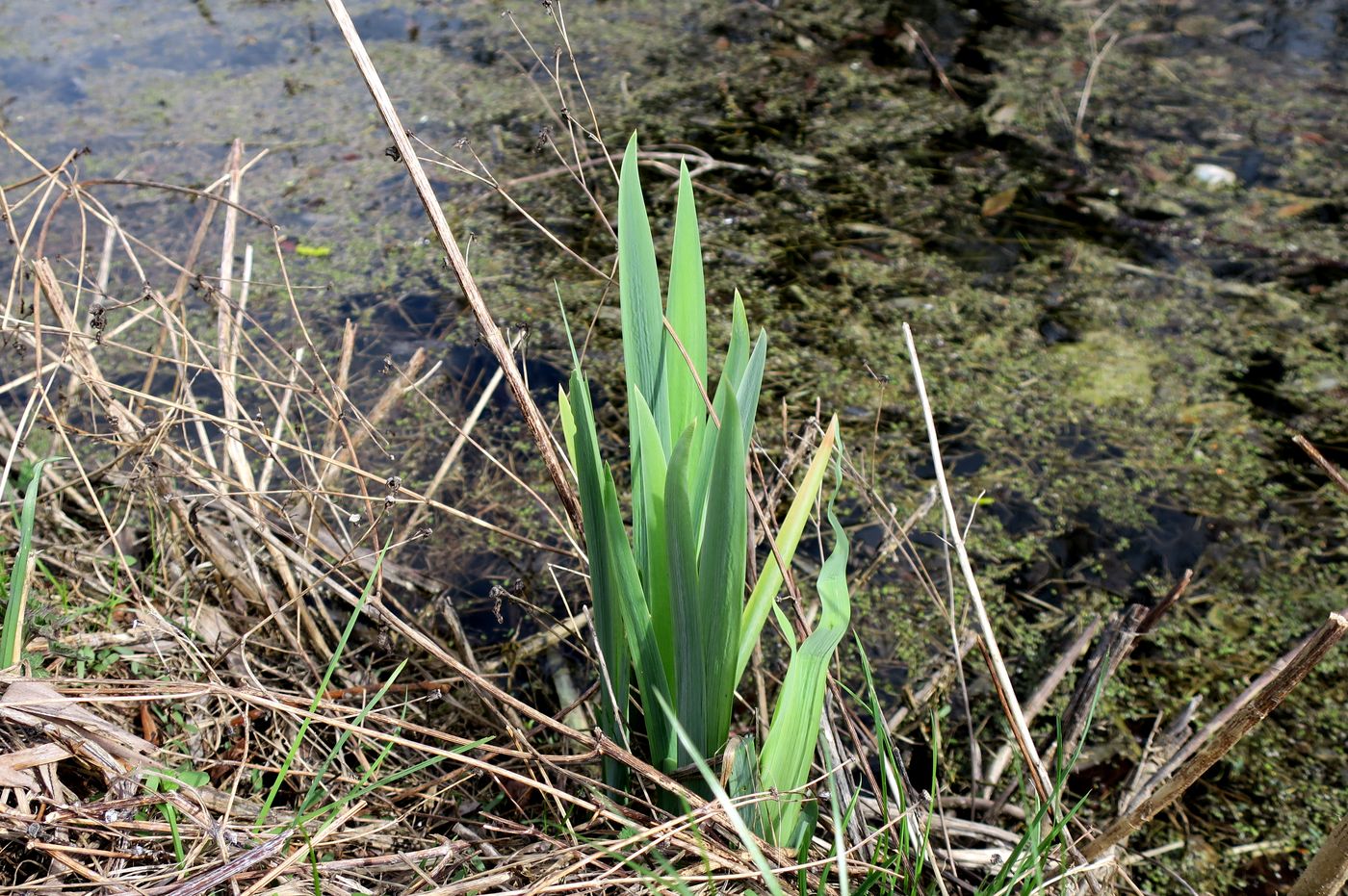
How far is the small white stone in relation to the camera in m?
2.60

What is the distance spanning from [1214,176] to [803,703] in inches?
93.8

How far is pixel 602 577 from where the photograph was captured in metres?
0.95

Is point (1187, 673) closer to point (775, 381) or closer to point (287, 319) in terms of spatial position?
point (775, 381)

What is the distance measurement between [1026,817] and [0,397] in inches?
78.6

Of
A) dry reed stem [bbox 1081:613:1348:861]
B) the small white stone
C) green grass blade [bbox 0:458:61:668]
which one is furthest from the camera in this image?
the small white stone

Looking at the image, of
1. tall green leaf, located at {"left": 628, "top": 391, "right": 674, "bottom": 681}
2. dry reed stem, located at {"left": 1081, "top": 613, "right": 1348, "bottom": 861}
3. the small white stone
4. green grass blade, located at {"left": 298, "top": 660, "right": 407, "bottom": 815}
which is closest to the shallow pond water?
the small white stone

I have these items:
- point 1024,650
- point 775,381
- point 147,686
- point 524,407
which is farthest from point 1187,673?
point 147,686

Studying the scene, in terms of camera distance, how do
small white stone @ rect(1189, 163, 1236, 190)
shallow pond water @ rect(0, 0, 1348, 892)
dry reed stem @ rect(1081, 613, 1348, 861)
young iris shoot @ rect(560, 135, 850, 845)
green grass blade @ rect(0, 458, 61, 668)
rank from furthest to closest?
small white stone @ rect(1189, 163, 1236, 190), shallow pond water @ rect(0, 0, 1348, 892), green grass blade @ rect(0, 458, 61, 668), young iris shoot @ rect(560, 135, 850, 845), dry reed stem @ rect(1081, 613, 1348, 861)

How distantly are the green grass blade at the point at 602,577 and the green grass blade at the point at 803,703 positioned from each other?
0.17 m

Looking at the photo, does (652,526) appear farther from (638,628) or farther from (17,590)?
(17,590)

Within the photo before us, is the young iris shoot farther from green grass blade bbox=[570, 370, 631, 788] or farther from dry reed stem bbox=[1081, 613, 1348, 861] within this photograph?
dry reed stem bbox=[1081, 613, 1348, 861]

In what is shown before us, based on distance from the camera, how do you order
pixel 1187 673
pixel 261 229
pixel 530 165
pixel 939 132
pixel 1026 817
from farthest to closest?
pixel 939 132, pixel 530 165, pixel 261 229, pixel 1187 673, pixel 1026 817

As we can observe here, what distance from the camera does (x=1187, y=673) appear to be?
1.51 m

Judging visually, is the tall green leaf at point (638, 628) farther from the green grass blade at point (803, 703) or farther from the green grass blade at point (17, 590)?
the green grass blade at point (17, 590)
